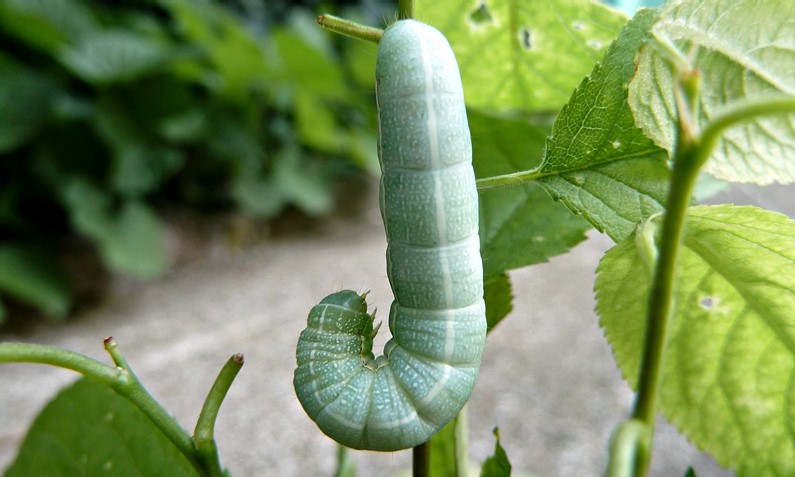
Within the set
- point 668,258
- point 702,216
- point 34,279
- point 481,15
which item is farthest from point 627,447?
point 34,279

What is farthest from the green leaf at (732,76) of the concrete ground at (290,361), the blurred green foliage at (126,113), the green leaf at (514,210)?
the blurred green foliage at (126,113)

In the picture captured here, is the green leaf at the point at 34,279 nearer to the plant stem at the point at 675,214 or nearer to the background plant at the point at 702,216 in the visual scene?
the background plant at the point at 702,216

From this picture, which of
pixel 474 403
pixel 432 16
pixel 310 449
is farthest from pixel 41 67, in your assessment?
pixel 432 16

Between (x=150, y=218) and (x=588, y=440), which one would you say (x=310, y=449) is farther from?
(x=150, y=218)

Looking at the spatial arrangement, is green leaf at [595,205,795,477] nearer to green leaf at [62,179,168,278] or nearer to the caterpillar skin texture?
the caterpillar skin texture

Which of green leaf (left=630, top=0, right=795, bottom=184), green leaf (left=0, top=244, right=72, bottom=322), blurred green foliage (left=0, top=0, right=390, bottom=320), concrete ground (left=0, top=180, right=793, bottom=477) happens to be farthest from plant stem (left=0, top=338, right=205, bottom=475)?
green leaf (left=0, top=244, right=72, bottom=322)
